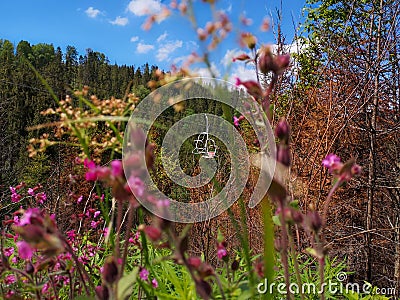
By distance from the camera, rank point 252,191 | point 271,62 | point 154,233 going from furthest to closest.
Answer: point 252,191
point 271,62
point 154,233

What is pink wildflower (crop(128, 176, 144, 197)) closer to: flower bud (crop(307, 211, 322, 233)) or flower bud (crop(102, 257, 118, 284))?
flower bud (crop(102, 257, 118, 284))

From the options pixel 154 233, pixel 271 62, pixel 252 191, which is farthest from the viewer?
pixel 252 191

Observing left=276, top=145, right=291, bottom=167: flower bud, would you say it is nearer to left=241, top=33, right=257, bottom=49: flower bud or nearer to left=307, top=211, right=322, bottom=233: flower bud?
left=307, top=211, right=322, bottom=233: flower bud

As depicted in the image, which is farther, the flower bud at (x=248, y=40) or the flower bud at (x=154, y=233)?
the flower bud at (x=248, y=40)

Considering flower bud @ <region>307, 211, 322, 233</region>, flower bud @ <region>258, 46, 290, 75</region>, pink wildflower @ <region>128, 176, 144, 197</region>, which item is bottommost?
flower bud @ <region>307, 211, 322, 233</region>

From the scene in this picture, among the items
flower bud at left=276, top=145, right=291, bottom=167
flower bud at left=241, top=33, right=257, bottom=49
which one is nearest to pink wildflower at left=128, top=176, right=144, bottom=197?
flower bud at left=276, top=145, right=291, bottom=167

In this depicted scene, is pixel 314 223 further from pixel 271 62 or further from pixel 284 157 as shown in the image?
pixel 271 62

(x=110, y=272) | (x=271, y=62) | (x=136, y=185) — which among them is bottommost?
(x=110, y=272)

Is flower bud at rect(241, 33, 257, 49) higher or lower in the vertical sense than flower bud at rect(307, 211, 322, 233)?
higher

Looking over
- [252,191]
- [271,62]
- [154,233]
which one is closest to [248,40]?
[271,62]

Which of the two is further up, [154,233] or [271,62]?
[271,62]

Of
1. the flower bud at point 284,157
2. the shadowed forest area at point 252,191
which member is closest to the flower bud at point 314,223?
the shadowed forest area at point 252,191

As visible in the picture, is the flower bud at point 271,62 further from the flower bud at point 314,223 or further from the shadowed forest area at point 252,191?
the flower bud at point 314,223

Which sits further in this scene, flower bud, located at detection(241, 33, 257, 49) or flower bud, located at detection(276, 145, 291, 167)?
flower bud, located at detection(241, 33, 257, 49)
